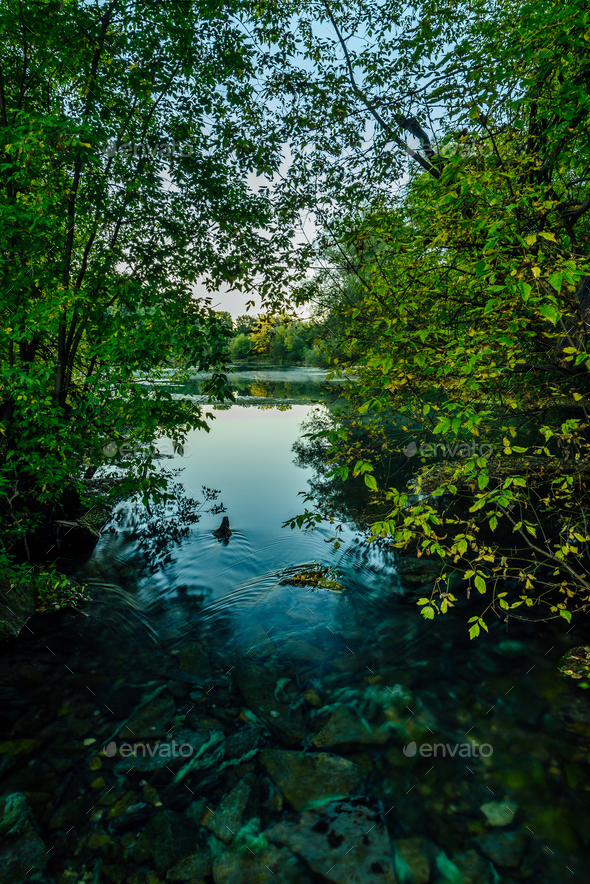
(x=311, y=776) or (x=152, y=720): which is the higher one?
(x=152, y=720)

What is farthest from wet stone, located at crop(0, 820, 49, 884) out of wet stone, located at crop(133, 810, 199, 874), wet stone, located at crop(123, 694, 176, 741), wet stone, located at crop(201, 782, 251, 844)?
wet stone, located at crop(201, 782, 251, 844)

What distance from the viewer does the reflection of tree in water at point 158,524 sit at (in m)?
8.90

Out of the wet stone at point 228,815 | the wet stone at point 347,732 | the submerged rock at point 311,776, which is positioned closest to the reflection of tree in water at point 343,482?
the wet stone at point 347,732

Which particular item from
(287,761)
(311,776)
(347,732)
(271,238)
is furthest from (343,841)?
(271,238)

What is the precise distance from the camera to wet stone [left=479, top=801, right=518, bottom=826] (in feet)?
12.1

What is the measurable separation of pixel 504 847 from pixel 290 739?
2.35 meters

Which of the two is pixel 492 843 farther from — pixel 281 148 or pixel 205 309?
pixel 281 148

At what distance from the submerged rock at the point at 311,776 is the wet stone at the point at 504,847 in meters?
1.25

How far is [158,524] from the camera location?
34.7 feet

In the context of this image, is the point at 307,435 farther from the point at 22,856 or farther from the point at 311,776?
the point at 22,856

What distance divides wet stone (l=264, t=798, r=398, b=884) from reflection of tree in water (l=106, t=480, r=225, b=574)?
578 cm

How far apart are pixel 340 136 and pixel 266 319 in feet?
12.7

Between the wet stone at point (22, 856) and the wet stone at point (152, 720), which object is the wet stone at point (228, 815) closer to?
the wet stone at point (152, 720)

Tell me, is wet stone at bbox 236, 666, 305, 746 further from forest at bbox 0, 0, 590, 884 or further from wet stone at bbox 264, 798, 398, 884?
wet stone at bbox 264, 798, 398, 884
